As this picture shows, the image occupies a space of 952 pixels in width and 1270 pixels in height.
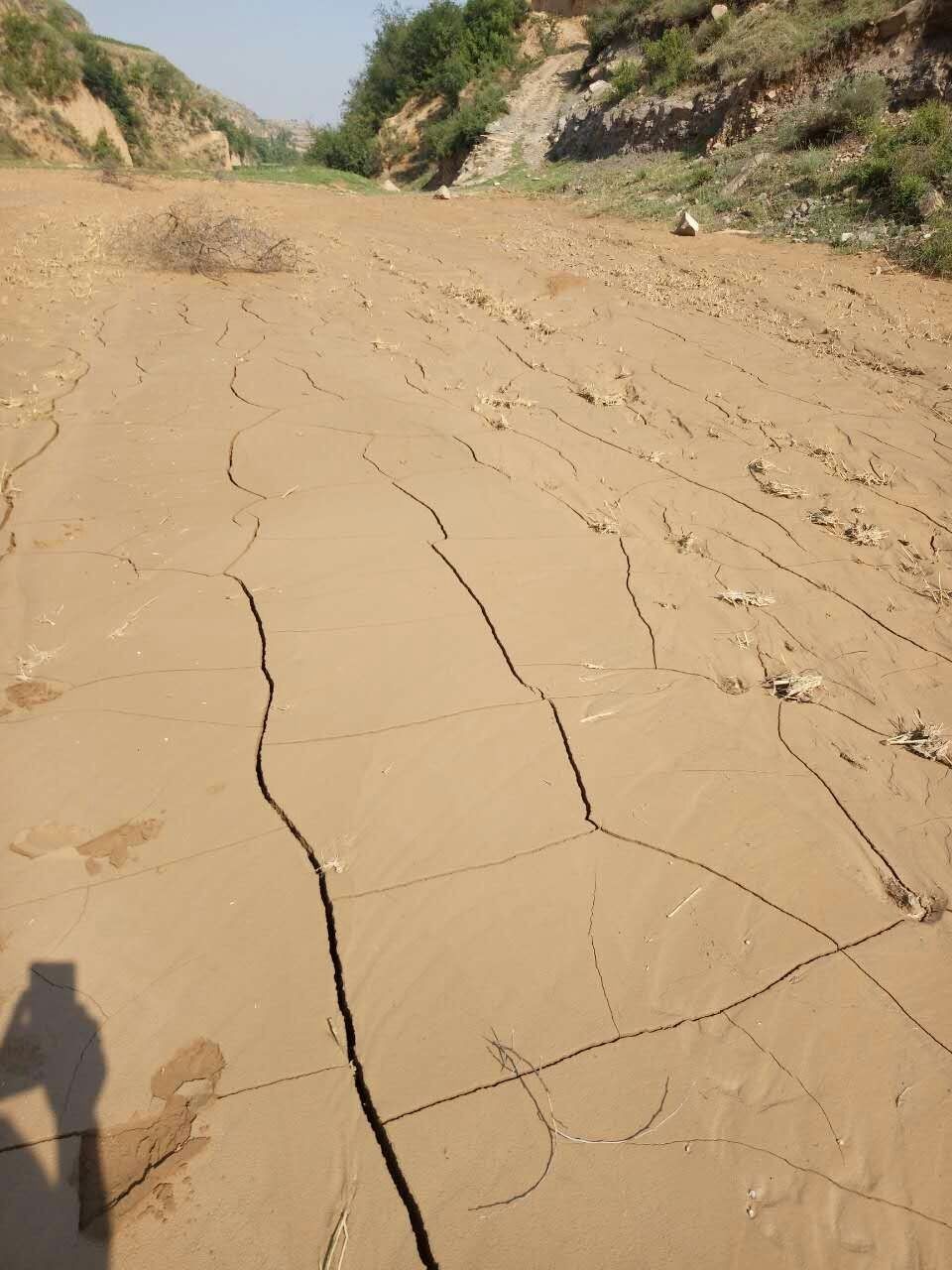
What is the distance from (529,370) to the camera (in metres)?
6.19

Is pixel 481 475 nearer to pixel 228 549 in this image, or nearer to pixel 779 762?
pixel 228 549

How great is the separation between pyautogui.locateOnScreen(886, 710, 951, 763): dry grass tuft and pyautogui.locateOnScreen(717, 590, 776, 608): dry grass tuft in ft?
2.86

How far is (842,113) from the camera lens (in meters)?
10.4

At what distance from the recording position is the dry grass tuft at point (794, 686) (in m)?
2.97

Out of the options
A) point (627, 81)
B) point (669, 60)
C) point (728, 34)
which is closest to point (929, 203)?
point (728, 34)

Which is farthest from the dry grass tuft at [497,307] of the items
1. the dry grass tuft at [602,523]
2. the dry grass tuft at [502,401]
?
the dry grass tuft at [602,523]

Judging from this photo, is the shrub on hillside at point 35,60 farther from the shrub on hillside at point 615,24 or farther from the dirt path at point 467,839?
the dirt path at point 467,839

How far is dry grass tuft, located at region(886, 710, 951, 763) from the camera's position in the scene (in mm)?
2744

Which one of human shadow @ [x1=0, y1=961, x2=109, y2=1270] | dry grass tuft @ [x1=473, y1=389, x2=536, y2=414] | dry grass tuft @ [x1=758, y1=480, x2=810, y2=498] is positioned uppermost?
dry grass tuft @ [x1=758, y1=480, x2=810, y2=498]

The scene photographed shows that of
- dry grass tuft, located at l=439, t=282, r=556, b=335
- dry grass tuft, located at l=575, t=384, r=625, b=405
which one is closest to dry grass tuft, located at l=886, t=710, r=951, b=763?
dry grass tuft, located at l=575, t=384, r=625, b=405

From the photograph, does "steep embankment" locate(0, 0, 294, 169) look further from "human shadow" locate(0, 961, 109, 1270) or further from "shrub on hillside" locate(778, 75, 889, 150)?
"human shadow" locate(0, 961, 109, 1270)

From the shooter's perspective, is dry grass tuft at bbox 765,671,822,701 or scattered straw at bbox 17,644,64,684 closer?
scattered straw at bbox 17,644,64,684

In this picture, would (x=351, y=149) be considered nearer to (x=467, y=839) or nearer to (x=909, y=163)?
(x=909, y=163)

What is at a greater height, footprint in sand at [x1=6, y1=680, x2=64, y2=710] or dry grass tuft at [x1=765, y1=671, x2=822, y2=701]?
dry grass tuft at [x1=765, y1=671, x2=822, y2=701]
